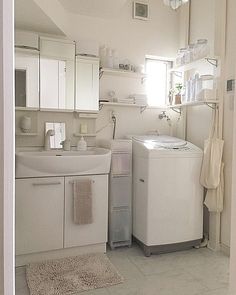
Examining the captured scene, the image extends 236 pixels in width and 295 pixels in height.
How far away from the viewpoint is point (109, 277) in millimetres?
2033

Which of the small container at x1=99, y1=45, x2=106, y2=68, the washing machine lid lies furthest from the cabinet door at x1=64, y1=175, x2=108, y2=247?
the small container at x1=99, y1=45, x2=106, y2=68

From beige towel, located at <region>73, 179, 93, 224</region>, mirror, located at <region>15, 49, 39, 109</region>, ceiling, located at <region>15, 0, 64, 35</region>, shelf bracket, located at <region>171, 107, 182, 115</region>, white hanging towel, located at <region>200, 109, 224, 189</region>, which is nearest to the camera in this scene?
ceiling, located at <region>15, 0, 64, 35</region>

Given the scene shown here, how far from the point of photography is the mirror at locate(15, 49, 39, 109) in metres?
2.53

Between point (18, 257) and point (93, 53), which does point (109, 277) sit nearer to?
point (18, 257)

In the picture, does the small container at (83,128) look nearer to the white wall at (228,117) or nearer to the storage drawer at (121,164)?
the storage drawer at (121,164)

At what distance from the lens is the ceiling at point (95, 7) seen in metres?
2.46

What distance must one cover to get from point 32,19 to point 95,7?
630 millimetres

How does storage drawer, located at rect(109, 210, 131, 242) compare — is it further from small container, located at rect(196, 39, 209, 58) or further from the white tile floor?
small container, located at rect(196, 39, 209, 58)

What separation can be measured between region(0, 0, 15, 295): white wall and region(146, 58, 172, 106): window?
252 centimetres

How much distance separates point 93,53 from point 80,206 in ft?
5.09

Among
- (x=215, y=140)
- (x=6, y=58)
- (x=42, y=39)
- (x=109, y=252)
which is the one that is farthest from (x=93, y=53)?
(x=6, y=58)

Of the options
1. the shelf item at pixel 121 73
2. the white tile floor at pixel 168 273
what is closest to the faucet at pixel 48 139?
the shelf item at pixel 121 73

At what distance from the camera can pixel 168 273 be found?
213 centimetres

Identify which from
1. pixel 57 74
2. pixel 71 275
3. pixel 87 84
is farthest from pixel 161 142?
pixel 71 275
